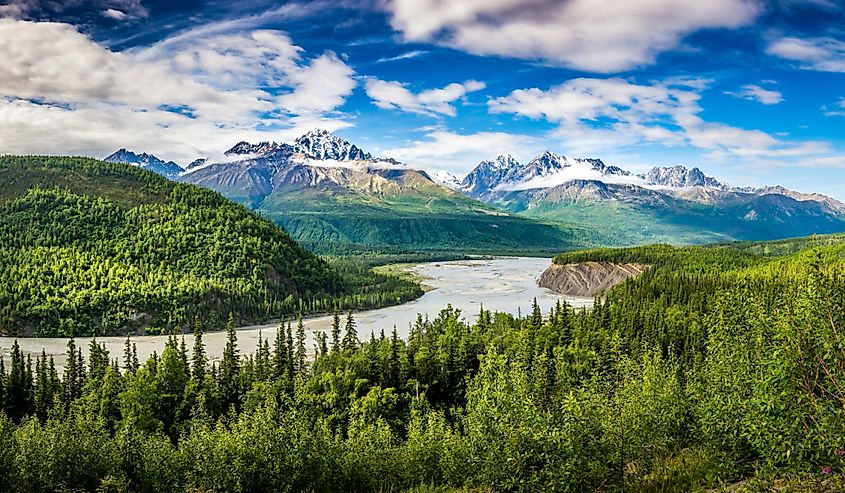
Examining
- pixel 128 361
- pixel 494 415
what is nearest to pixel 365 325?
pixel 128 361

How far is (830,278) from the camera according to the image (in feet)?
70.6

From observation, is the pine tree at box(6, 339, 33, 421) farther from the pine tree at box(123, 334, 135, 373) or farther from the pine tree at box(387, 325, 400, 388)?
the pine tree at box(387, 325, 400, 388)

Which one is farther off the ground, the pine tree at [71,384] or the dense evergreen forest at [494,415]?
the dense evergreen forest at [494,415]

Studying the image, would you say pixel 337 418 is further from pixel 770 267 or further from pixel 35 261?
pixel 35 261

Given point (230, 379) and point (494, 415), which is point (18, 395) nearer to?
point (230, 379)

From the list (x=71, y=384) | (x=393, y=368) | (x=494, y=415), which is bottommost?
(x=71, y=384)

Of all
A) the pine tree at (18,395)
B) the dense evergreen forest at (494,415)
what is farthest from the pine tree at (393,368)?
the pine tree at (18,395)

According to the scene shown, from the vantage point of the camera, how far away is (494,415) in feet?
96.6

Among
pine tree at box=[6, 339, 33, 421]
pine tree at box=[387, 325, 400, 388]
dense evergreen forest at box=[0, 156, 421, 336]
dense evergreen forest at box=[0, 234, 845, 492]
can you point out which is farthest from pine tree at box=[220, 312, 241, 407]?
dense evergreen forest at box=[0, 156, 421, 336]

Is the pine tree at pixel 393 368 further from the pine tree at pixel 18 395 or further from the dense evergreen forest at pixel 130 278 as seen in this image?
the dense evergreen forest at pixel 130 278

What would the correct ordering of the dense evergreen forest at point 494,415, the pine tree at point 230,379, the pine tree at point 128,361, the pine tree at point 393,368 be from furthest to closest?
the pine tree at point 128,361, the pine tree at point 393,368, the pine tree at point 230,379, the dense evergreen forest at point 494,415

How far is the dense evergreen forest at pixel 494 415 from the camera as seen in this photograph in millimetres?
20250

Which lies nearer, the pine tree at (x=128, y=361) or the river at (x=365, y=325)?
the pine tree at (x=128, y=361)

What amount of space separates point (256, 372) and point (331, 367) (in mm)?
9852
